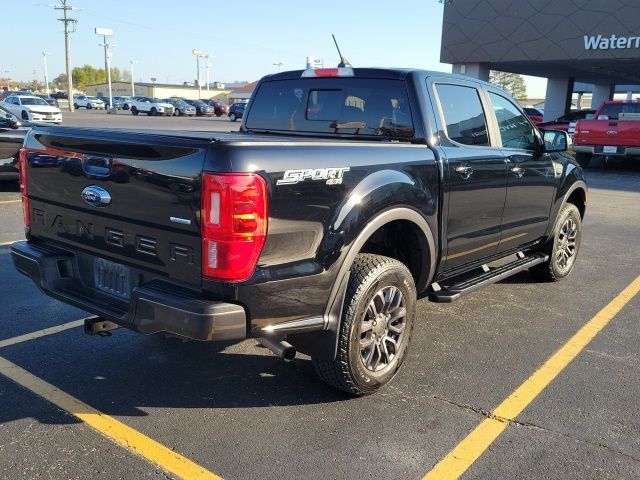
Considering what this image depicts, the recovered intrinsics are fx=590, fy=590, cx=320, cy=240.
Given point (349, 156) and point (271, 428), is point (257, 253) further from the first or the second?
point (271, 428)

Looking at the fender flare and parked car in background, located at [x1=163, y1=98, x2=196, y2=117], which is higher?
parked car in background, located at [x1=163, y1=98, x2=196, y2=117]

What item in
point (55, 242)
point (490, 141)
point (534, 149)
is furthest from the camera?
point (534, 149)

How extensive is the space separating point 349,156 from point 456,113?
1432 millimetres

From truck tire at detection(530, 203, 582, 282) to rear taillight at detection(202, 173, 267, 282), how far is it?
383 cm

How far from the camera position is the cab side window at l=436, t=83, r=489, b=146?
4113mm

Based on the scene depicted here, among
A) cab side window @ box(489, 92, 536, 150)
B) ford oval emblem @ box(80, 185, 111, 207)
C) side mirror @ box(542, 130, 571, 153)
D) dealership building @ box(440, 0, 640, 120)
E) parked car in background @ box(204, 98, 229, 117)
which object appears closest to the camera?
ford oval emblem @ box(80, 185, 111, 207)

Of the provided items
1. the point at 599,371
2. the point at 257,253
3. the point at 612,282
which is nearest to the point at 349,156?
the point at 257,253

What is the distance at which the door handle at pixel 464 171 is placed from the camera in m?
3.98

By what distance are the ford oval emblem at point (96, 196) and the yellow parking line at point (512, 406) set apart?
210 cm

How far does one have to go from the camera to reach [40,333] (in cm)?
427

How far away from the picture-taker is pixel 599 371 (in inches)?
153

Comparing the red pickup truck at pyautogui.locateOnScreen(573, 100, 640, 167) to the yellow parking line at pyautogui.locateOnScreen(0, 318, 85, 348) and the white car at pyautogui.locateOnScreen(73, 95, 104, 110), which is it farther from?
the white car at pyautogui.locateOnScreen(73, 95, 104, 110)

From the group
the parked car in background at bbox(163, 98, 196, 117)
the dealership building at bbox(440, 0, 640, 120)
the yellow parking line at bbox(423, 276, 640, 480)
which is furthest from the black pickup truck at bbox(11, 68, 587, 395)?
the parked car in background at bbox(163, 98, 196, 117)

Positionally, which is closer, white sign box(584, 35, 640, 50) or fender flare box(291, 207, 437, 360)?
fender flare box(291, 207, 437, 360)
